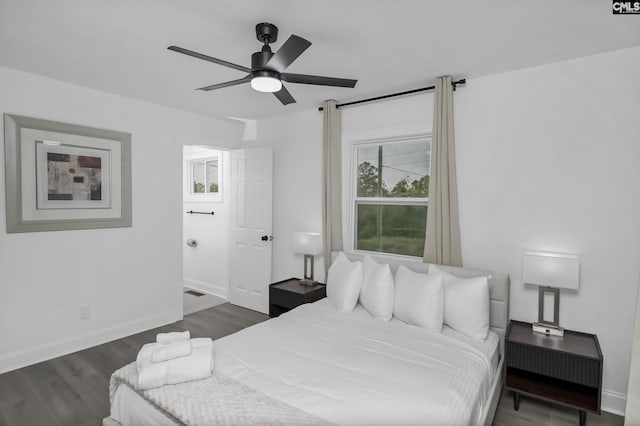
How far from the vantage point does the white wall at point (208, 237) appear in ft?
16.6

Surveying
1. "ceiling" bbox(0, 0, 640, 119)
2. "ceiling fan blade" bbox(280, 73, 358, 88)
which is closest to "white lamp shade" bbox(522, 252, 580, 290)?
"ceiling" bbox(0, 0, 640, 119)

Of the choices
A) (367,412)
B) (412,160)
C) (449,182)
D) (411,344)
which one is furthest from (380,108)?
(367,412)

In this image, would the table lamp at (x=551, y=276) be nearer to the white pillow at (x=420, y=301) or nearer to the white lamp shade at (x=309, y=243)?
the white pillow at (x=420, y=301)

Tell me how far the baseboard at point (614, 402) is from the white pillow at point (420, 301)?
1.33m

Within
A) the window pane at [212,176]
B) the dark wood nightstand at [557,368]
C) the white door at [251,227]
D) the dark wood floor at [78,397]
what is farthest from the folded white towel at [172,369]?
the window pane at [212,176]

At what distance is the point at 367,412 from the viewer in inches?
59.9

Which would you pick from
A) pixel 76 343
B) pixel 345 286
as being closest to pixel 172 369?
pixel 345 286

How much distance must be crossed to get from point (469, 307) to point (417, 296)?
376 millimetres

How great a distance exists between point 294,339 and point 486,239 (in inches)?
74.4

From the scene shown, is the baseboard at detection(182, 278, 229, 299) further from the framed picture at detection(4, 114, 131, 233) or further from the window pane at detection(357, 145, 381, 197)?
the window pane at detection(357, 145, 381, 197)

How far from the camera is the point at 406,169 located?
11.4 ft

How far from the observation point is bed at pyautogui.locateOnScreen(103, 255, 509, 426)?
1.51m

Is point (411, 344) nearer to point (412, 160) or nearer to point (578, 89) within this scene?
point (412, 160)

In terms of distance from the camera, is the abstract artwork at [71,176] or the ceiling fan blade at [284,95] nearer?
the ceiling fan blade at [284,95]
